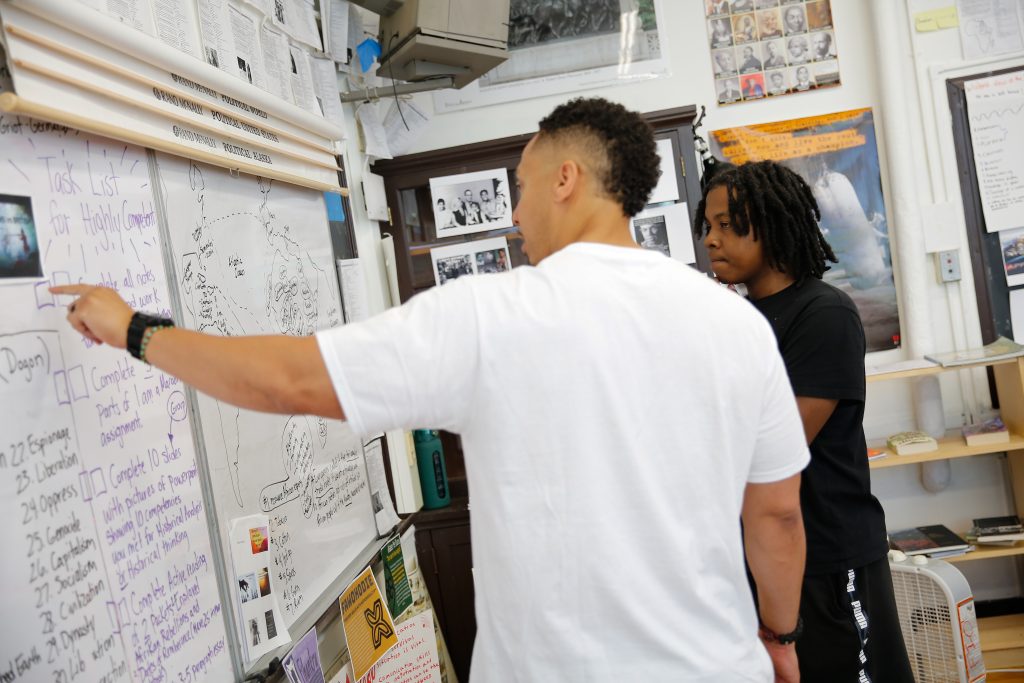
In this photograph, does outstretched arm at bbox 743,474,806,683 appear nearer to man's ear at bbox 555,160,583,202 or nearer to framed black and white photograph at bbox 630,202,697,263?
man's ear at bbox 555,160,583,202

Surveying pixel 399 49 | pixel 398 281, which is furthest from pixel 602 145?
pixel 398 281

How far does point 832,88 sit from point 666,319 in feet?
8.44

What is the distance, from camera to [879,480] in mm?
3170

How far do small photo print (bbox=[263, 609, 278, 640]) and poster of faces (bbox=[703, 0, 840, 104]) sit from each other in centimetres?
252

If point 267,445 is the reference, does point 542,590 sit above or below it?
below

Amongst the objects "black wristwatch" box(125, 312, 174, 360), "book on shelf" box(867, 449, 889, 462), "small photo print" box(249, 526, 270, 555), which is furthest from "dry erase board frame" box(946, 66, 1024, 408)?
"black wristwatch" box(125, 312, 174, 360)

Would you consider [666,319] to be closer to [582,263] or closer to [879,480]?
[582,263]

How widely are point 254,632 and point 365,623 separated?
0.49 metres

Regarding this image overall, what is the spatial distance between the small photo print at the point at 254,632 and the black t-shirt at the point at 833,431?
1.03m

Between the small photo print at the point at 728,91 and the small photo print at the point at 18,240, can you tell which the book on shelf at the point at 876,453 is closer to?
the small photo print at the point at 728,91

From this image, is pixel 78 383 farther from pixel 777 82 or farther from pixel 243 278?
pixel 777 82

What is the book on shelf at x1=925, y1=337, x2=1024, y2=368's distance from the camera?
273cm

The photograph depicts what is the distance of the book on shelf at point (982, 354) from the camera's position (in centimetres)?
273

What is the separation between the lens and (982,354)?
112 inches
